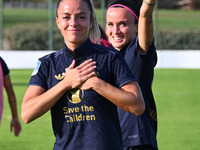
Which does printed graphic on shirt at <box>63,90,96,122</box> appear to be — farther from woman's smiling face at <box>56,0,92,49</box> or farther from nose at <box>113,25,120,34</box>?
nose at <box>113,25,120,34</box>

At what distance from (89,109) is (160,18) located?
35653 millimetres

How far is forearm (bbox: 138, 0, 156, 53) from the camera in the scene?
133 inches

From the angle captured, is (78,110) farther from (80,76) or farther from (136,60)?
(136,60)

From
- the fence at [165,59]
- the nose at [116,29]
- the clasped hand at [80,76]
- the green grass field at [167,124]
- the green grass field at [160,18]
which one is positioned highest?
the nose at [116,29]

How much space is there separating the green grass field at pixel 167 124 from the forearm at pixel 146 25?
444cm

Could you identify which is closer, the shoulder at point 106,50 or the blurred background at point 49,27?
the shoulder at point 106,50

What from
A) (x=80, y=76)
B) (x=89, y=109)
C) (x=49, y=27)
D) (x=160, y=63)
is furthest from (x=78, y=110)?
(x=49, y=27)

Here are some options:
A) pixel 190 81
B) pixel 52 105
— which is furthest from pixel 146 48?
pixel 190 81

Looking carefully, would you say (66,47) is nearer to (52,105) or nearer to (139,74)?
(52,105)

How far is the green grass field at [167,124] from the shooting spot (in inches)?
321

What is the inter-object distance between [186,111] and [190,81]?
25.7 feet

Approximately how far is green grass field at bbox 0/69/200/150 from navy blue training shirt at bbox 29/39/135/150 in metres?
4.99

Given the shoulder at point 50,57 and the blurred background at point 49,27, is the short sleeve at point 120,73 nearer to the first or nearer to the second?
the shoulder at point 50,57

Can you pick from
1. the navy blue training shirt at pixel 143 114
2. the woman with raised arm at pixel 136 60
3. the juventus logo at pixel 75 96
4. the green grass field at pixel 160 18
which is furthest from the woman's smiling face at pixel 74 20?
the green grass field at pixel 160 18
